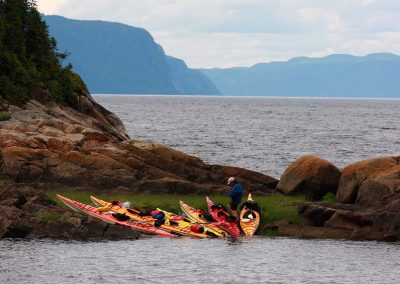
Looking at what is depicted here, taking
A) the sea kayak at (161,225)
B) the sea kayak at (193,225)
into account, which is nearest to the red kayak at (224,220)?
the sea kayak at (193,225)

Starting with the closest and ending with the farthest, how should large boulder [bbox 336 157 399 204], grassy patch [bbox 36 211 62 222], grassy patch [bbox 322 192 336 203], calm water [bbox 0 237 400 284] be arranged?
calm water [bbox 0 237 400 284], grassy patch [bbox 36 211 62 222], large boulder [bbox 336 157 399 204], grassy patch [bbox 322 192 336 203]

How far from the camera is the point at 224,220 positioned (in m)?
36.9

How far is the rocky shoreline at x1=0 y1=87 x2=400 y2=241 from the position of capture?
3403 cm

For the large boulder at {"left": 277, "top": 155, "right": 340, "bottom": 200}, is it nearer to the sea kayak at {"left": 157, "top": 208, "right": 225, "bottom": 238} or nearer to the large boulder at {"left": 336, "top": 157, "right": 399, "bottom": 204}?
the large boulder at {"left": 336, "top": 157, "right": 399, "bottom": 204}

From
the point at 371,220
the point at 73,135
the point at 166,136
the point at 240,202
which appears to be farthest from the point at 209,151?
the point at 371,220

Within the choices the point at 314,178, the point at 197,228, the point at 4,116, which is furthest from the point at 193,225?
the point at 4,116

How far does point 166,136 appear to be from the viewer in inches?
4112

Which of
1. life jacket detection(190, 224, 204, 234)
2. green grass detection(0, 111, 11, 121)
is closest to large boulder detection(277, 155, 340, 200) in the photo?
life jacket detection(190, 224, 204, 234)

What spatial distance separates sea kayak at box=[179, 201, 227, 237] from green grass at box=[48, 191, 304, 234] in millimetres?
554

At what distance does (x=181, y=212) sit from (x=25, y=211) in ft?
23.9

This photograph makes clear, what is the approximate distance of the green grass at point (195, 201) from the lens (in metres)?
37.4

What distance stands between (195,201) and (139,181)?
3.61 metres

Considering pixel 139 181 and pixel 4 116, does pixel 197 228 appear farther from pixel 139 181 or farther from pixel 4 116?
pixel 4 116

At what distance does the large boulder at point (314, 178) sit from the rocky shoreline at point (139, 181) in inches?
2.0
